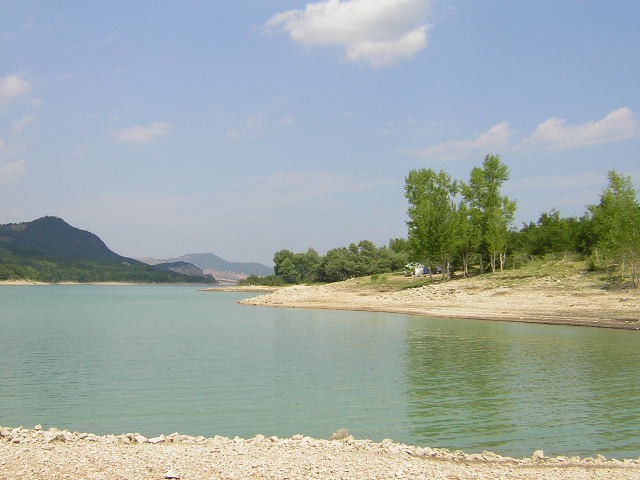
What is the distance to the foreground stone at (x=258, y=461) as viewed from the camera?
9438 mm

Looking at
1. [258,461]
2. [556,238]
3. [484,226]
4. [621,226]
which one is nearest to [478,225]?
[484,226]

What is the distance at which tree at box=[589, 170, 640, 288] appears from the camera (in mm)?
45812

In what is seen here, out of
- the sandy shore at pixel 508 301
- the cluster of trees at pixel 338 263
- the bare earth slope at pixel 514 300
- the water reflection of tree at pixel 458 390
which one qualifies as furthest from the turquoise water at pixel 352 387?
the cluster of trees at pixel 338 263

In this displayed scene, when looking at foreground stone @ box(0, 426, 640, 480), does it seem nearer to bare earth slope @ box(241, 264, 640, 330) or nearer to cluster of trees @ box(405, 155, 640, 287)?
bare earth slope @ box(241, 264, 640, 330)

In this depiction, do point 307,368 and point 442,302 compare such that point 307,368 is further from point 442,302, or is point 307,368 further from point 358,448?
point 442,302

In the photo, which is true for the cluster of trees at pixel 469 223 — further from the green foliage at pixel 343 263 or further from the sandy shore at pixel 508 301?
the green foliage at pixel 343 263

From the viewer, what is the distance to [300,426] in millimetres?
14273

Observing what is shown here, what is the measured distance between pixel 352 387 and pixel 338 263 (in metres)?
116

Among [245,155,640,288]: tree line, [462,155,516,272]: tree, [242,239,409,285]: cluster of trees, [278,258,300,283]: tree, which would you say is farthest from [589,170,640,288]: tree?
[278,258,300,283]: tree

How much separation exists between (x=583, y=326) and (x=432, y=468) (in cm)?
3111

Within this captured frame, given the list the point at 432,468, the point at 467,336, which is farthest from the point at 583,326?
the point at 432,468

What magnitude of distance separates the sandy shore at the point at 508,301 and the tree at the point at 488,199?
357 inches

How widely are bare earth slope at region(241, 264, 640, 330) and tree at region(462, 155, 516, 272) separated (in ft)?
29.2

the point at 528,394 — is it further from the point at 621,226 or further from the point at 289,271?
the point at 289,271
